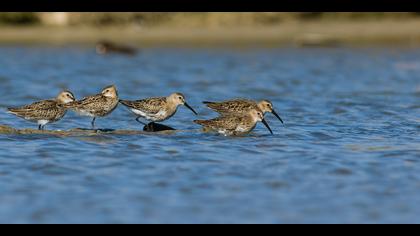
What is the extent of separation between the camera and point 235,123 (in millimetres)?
15211

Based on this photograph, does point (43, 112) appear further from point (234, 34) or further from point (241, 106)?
point (234, 34)

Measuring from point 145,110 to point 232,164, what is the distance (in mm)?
3633

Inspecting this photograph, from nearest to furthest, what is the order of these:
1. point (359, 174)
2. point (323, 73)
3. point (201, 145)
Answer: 1. point (359, 174)
2. point (201, 145)
3. point (323, 73)

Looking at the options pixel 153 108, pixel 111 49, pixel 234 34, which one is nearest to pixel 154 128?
pixel 153 108

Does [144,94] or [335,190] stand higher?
[335,190]

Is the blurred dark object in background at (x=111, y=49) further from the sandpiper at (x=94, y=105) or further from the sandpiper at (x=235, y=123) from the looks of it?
the sandpiper at (x=235, y=123)

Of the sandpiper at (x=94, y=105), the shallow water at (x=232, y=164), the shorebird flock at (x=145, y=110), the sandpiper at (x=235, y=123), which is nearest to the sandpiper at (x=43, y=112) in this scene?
the shorebird flock at (x=145, y=110)

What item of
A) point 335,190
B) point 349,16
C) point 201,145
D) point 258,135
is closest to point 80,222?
point 335,190

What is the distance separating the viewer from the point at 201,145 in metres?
14.2

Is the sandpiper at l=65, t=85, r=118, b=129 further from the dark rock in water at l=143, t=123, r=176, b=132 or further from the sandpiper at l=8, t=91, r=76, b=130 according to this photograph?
the dark rock in water at l=143, t=123, r=176, b=132

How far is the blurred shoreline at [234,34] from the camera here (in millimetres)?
35875

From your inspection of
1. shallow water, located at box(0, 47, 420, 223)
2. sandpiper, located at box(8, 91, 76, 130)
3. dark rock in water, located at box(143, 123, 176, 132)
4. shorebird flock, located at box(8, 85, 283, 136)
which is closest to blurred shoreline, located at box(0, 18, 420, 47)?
shallow water, located at box(0, 47, 420, 223)

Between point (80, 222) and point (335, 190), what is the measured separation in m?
3.23

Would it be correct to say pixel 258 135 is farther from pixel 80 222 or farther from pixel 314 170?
pixel 80 222
